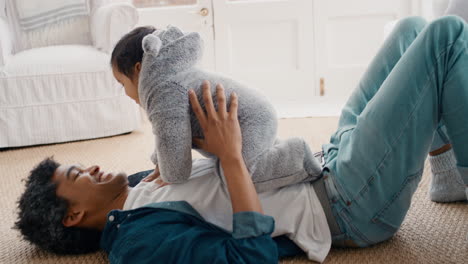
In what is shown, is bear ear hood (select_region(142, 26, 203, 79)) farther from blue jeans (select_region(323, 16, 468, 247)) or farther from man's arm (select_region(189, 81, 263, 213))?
blue jeans (select_region(323, 16, 468, 247))

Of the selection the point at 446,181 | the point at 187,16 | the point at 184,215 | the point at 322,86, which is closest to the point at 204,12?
the point at 187,16

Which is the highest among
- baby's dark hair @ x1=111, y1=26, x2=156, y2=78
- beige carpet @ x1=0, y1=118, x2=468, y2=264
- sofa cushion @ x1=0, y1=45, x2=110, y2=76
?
baby's dark hair @ x1=111, y1=26, x2=156, y2=78

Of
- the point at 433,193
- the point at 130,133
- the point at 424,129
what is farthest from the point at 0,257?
the point at 130,133

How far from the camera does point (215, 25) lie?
155 inches

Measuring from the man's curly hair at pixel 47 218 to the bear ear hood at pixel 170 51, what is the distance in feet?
1.26

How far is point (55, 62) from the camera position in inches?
120

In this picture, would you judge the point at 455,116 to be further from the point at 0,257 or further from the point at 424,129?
the point at 0,257

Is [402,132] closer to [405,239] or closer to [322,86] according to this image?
[405,239]

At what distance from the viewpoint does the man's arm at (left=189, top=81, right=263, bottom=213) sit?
110 cm

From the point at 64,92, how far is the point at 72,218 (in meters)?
2.00

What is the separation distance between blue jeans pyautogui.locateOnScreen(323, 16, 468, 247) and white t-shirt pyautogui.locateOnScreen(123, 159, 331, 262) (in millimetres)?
56

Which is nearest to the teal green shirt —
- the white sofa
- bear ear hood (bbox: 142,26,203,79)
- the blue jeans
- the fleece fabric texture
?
the fleece fabric texture

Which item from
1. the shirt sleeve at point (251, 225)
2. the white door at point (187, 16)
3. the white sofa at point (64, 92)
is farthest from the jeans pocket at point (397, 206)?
the white door at point (187, 16)

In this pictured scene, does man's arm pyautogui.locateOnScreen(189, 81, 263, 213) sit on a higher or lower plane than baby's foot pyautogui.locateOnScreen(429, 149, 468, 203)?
higher
